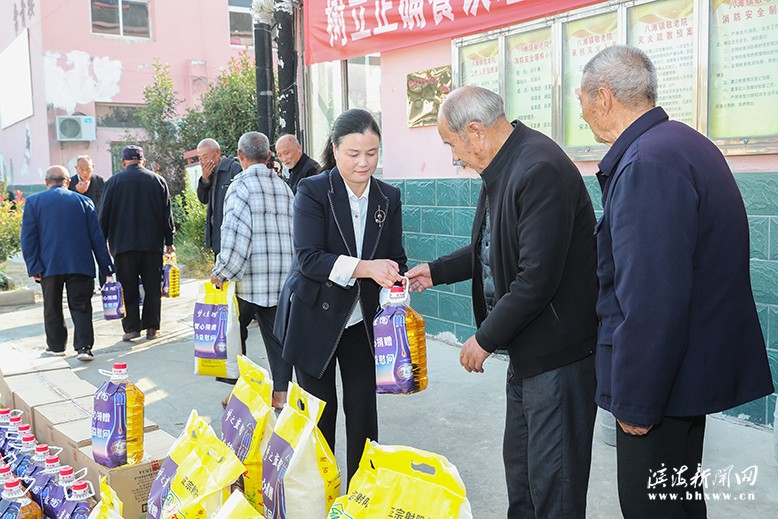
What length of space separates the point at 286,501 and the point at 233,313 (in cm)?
210

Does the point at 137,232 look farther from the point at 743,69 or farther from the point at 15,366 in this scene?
the point at 743,69

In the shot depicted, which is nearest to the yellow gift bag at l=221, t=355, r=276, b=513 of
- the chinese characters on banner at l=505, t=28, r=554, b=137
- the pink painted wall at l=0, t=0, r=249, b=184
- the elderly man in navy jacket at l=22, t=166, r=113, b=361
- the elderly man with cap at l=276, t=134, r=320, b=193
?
the chinese characters on banner at l=505, t=28, r=554, b=137

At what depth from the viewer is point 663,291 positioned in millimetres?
1812

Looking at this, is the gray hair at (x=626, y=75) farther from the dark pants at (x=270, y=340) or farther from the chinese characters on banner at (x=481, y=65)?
the chinese characters on banner at (x=481, y=65)

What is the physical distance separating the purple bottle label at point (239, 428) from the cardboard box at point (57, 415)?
539mm

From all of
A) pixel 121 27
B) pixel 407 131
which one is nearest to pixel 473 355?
pixel 407 131

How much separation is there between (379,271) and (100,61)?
52.2 feet

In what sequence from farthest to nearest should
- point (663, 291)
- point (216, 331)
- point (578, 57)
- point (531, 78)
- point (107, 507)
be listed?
point (531, 78), point (578, 57), point (216, 331), point (107, 507), point (663, 291)

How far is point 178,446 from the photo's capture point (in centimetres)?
237

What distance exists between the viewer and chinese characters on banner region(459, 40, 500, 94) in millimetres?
5531

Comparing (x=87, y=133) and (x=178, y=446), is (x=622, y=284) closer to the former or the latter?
(x=178, y=446)

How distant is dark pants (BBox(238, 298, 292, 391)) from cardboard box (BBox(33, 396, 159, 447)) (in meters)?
1.21

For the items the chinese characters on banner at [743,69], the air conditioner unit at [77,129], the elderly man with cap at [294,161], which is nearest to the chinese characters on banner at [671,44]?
the chinese characters on banner at [743,69]

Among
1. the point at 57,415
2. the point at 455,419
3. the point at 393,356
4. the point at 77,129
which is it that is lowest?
the point at 455,419
